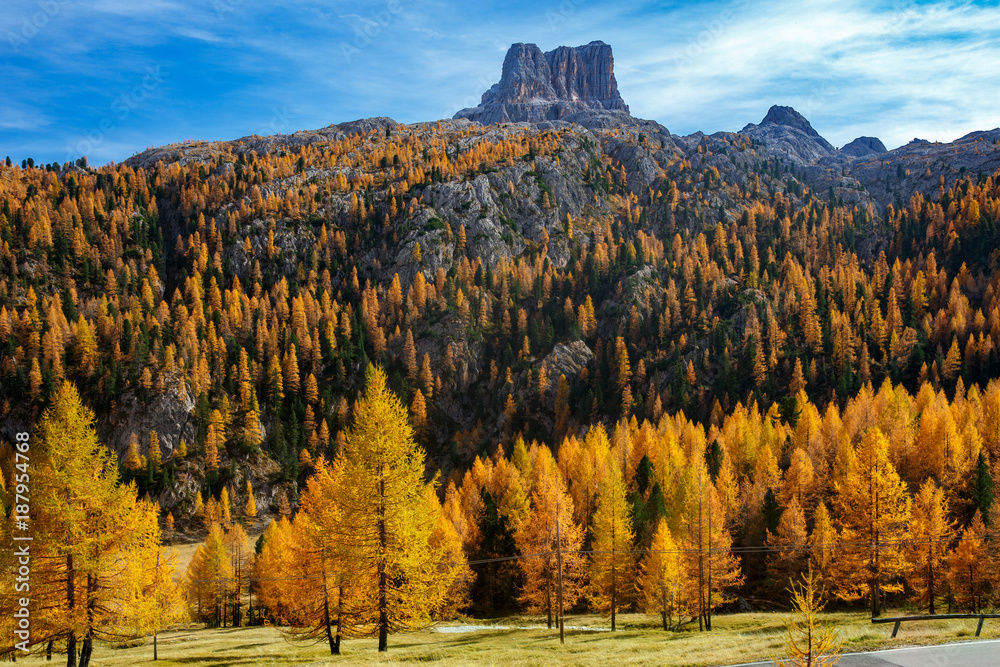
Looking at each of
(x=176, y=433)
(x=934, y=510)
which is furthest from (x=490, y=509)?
(x=176, y=433)

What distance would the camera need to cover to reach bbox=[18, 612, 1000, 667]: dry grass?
2630cm

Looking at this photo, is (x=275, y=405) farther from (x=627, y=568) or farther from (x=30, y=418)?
(x=627, y=568)

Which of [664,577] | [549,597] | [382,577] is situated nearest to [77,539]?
[382,577]

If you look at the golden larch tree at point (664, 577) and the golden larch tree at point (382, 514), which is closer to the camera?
the golden larch tree at point (382, 514)

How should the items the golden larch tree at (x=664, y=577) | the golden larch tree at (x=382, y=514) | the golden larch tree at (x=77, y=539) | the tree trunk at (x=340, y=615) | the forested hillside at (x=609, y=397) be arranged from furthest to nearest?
the forested hillside at (x=609, y=397) < the golden larch tree at (x=664, y=577) < the tree trunk at (x=340, y=615) < the golden larch tree at (x=382, y=514) < the golden larch tree at (x=77, y=539)

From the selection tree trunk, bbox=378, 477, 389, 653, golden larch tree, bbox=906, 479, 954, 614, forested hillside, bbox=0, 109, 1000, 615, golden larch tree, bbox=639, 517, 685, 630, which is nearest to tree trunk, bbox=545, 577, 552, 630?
forested hillside, bbox=0, 109, 1000, 615

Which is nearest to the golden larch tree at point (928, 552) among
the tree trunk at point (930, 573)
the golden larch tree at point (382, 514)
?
the tree trunk at point (930, 573)

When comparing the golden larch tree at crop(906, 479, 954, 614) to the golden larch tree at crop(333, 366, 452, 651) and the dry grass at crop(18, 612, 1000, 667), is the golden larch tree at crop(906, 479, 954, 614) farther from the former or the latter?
the golden larch tree at crop(333, 366, 452, 651)

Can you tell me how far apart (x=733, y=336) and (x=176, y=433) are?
14653cm

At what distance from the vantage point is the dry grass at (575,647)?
26297 mm

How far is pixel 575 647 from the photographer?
33406mm

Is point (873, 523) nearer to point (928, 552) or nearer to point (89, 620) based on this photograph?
point (928, 552)

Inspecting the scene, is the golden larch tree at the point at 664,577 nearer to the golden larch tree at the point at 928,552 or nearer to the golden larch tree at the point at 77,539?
the golden larch tree at the point at 928,552

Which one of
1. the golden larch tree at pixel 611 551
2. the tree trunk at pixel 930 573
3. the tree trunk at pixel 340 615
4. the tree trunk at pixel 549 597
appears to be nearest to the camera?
the tree trunk at pixel 340 615
